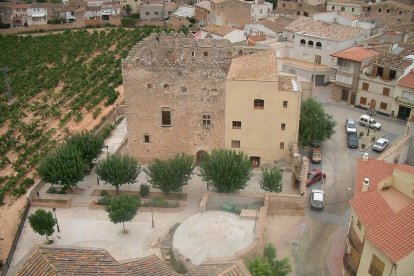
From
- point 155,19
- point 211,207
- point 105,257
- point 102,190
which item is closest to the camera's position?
point 105,257

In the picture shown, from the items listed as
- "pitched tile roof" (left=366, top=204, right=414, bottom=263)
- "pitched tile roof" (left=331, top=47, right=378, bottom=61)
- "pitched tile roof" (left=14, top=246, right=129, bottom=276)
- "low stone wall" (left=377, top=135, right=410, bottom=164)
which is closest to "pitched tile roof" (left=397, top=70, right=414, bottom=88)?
"pitched tile roof" (left=331, top=47, right=378, bottom=61)

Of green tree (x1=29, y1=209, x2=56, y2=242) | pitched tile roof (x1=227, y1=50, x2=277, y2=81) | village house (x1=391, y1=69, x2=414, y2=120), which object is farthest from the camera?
village house (x1=391, y1=69, x2=414, y2=120)

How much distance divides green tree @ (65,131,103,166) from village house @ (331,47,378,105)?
31982 millimetres

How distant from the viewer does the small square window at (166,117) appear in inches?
1731

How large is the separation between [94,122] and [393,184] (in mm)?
42745

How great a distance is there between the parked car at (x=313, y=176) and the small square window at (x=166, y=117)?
1382 centimetres

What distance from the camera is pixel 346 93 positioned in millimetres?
60000

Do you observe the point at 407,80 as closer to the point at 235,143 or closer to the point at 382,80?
the point at 382,80

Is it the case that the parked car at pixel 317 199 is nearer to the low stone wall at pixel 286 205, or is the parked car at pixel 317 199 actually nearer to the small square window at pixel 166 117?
the low stone wall at pixel 286 205

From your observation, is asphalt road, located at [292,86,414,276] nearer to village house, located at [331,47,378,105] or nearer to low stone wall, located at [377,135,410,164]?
low stone wall, located at [377,135,410,164]

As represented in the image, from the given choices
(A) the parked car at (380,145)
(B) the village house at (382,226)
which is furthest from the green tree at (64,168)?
(A) the parked car at (380,145)

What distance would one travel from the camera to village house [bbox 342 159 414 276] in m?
23.3

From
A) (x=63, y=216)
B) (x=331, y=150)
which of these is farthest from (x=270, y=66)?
(x=63, y=216)

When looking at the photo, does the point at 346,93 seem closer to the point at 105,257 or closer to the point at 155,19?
the point at 105,257
